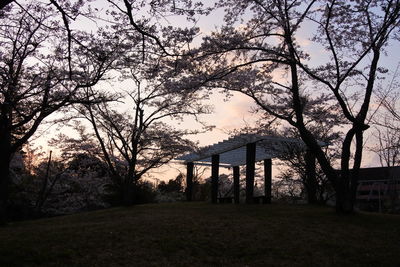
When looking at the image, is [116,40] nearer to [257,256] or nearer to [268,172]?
[257,256]

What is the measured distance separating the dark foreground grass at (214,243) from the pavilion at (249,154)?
22.0 ft

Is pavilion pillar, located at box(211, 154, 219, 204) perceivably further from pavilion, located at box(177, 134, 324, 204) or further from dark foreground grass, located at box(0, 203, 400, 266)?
dark foreground grass, located at box(0, 203, 400, 266)

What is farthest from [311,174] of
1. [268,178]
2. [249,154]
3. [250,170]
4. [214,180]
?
[214,180]

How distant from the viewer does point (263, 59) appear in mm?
13727

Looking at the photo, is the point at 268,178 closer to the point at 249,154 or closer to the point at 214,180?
the point at 214,180

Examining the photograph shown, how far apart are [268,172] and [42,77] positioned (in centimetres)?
1424

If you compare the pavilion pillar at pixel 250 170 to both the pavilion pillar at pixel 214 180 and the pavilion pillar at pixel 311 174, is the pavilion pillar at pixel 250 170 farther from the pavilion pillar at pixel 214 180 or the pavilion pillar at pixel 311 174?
the pavilion pillar at pixel 214 180

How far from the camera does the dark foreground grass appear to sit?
8.07 m

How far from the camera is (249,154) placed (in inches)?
762

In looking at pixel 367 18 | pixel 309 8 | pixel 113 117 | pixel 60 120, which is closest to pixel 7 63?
pixel 60 120

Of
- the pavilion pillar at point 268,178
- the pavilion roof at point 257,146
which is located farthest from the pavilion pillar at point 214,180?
the pavilion pillar at point 268,178

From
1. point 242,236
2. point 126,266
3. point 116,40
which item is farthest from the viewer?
point 116,40

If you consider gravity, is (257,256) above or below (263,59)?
below

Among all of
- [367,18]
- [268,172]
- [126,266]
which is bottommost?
[126,266]
